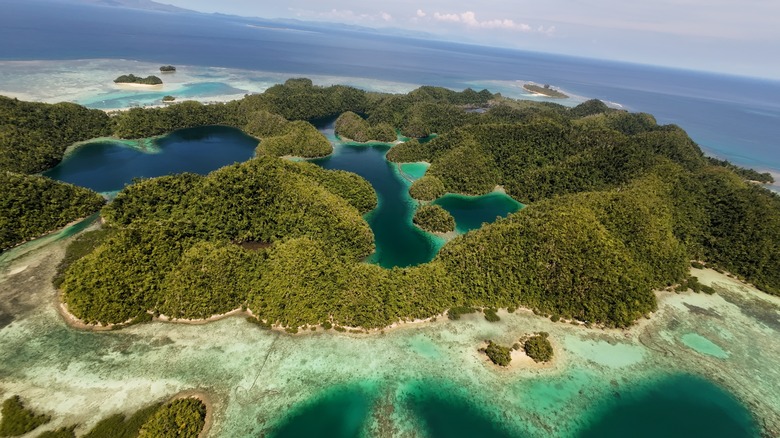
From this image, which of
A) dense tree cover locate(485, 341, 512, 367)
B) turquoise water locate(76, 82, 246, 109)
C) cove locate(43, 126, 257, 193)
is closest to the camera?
dense tree cover locate(485, 341, 512, 367)

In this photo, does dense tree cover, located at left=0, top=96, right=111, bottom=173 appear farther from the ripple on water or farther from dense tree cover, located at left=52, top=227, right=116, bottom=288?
the ripple on water

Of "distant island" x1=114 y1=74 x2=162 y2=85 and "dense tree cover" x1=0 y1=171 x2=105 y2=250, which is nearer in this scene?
"dense tree cover" x1=0 y1=171 x2=105 y2=250

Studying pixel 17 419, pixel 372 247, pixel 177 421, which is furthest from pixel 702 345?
pixel 17 419

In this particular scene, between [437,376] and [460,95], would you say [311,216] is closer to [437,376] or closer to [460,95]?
[437,376]

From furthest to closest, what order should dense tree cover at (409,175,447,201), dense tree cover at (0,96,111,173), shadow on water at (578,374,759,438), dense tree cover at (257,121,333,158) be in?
1. dense tree cover at (257,121,333,158)
2. dense tree cover at (409,175,447,201)
3. dense tree cover at (0,96,111,173)
4. shadow on water at (578,374,759,438)

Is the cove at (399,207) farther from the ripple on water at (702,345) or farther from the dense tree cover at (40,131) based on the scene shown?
the dense tree cover at (40,131)

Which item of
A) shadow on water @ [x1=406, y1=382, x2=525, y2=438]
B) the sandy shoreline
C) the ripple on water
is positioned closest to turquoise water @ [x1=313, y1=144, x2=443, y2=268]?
shadow on water @ [x1=406, y1=382, x2=525, y2=438]
